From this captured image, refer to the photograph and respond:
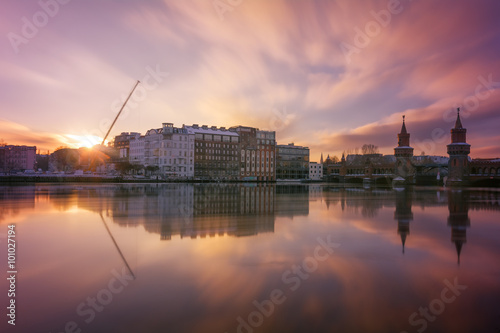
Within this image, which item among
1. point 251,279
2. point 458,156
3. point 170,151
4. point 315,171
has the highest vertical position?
point 170,151

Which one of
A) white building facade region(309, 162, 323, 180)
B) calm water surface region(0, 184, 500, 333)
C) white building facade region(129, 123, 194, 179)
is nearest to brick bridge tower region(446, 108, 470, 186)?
white building facade region(309, 162, 323, 180)

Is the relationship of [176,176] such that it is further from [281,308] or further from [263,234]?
[281,308]

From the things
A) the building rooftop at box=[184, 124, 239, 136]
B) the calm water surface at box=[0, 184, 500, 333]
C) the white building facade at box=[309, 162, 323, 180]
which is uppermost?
the building rooftop at box=[184, 124, 239, 136]

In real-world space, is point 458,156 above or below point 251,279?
above

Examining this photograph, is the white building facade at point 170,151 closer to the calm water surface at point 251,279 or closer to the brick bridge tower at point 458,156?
the brick bridge tower at point 458,156

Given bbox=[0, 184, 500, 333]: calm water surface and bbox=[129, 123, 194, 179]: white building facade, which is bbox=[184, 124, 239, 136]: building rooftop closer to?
bbox=[129, 123, 194, 179]: white building facade

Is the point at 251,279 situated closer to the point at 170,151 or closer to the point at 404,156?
the point at 170,151

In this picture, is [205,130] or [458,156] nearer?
[458,156]

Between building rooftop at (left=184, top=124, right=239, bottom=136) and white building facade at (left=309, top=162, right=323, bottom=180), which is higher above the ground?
building rooftop at (left=184, top=124, right=239, bottom=136)

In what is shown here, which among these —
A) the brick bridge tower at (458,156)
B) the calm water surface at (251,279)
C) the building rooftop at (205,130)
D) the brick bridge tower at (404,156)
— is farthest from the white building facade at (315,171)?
the calm water surface at (251,279)

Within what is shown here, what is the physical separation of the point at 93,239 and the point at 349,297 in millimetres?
9931

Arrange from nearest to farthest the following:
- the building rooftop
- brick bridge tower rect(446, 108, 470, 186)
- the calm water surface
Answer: the calm water surface
brick bridge tower rect(446, 108, 470, 186)
the building rooftop

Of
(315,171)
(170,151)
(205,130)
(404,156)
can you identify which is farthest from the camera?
(315,171)

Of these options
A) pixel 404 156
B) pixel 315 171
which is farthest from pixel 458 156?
pixel 315 171
